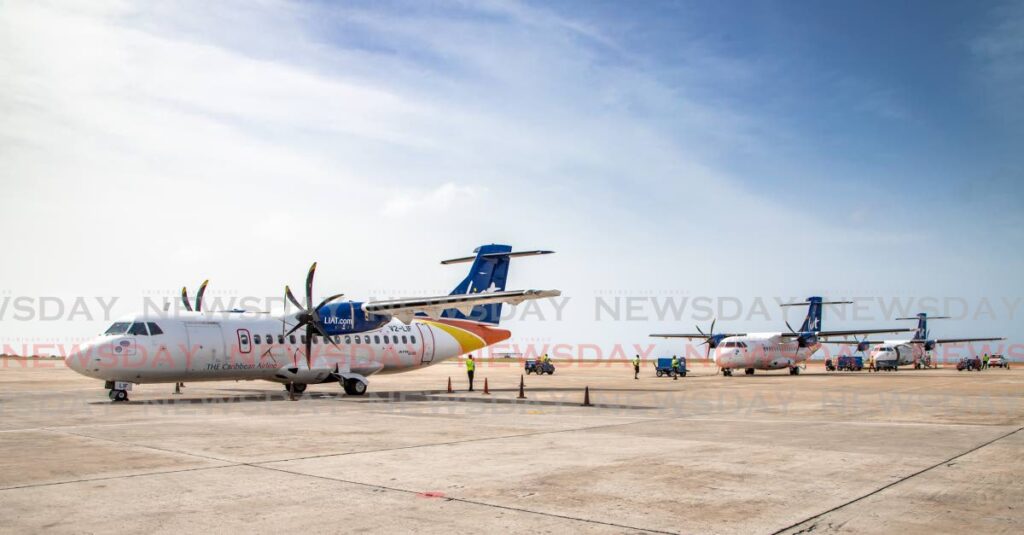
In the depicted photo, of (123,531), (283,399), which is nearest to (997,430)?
(123,531)

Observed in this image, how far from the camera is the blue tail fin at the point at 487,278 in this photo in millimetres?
34125

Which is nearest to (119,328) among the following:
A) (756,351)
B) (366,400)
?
(366,400)

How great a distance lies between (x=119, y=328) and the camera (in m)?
23.0

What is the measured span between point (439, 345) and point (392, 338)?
2.53 metres

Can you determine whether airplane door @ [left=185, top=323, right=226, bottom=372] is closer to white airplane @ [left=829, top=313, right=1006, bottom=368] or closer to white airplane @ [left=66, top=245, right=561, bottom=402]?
white airplane @ [left=66, top=245, right=561, bottom=402]

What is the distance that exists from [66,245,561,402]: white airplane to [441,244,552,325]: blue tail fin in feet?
0.32

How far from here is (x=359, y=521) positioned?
7363mm

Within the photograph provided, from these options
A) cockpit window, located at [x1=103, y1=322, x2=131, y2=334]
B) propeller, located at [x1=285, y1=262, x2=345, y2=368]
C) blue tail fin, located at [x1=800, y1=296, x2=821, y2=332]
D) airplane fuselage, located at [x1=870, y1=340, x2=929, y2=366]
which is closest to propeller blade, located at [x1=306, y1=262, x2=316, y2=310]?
propeller, located at [x1=285, y1=262, x2=345, y2=368]

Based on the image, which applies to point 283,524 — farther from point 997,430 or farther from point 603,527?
point 997,430

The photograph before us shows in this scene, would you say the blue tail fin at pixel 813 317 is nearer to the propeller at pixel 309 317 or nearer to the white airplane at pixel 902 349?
the white airplane at pixel 902 349

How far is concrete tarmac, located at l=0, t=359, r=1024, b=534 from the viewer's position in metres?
7.50

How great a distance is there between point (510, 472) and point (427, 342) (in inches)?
863

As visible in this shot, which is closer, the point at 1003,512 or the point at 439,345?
the point at 1003,512

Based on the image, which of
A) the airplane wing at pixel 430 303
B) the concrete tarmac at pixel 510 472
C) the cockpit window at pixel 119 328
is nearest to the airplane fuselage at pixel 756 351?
the airplane wing at pixel 430 303
